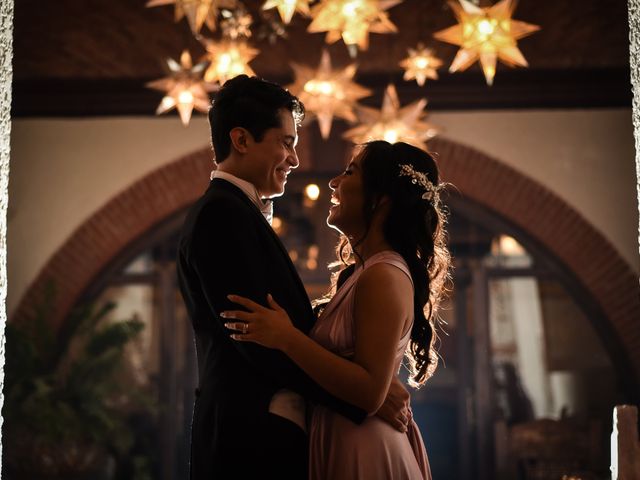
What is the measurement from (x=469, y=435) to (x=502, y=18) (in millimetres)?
4194

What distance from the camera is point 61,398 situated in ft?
20.6

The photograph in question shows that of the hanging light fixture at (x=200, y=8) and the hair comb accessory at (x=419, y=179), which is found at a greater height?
the hanging light fixture at (x=200, y=8)

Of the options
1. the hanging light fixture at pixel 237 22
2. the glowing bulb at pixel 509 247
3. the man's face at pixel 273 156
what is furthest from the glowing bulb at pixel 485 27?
the glowing bulb at pixel 509 247

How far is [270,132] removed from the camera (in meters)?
2.37

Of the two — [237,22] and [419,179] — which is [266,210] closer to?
[419,179]

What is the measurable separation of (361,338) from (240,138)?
609mm

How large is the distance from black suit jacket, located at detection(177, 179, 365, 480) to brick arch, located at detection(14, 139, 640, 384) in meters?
4.92

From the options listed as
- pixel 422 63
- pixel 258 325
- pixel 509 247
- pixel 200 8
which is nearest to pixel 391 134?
pixel 422 63

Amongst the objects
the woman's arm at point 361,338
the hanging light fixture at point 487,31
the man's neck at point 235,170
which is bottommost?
the woman's arm at point 361,338

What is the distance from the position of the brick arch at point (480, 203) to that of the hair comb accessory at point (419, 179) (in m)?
4.56

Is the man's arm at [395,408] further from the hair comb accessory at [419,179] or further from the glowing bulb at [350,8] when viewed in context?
the glowing bulb at [350,8]

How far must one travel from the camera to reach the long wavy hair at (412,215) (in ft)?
7.97

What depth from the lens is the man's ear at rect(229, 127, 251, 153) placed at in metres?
2.35

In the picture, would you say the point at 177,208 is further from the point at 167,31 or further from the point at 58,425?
the point at 58,425
